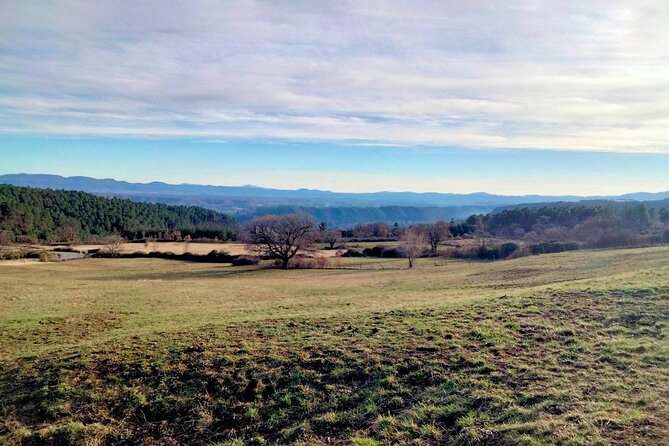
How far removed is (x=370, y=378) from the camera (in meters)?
11.3

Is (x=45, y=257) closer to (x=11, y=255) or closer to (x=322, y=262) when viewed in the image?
(x=11, y=255)

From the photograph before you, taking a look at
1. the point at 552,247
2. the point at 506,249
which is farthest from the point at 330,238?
the point at 552,247

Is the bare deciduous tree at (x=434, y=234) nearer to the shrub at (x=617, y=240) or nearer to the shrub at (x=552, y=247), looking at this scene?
the shrub at (x=552, y=247)

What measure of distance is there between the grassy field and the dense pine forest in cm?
10864

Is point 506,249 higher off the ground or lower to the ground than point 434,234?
lower

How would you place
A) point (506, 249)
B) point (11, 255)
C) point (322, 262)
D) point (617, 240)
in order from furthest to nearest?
point (506, 249), point (11, 255), point (322, 262), point (617, 240)

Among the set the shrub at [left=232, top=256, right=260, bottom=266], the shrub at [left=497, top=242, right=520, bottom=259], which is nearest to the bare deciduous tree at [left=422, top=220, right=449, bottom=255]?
the shrub at [left=497, top=242, right=520, bottom=259]

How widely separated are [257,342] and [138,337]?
4.60 m

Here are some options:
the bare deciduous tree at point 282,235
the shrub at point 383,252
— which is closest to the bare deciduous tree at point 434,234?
the shrub at point 383,252

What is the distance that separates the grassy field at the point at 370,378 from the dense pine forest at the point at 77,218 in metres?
109

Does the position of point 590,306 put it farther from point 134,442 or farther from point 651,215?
point 651,215

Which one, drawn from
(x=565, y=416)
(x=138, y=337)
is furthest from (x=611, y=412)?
(x=138, y=337)

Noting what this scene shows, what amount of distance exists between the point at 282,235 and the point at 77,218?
95.8 metres

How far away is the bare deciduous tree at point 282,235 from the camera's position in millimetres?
70812
